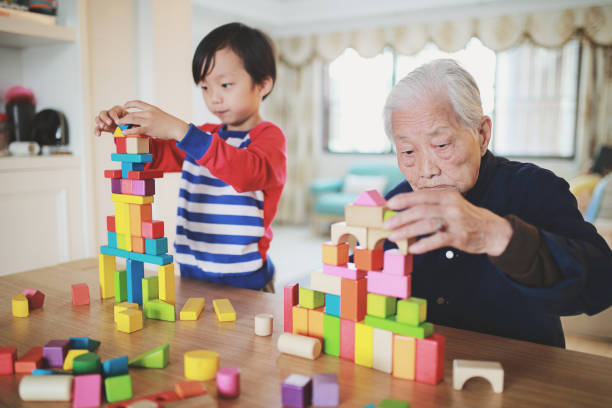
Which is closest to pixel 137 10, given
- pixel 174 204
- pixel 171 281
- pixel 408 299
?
pixel 174 204

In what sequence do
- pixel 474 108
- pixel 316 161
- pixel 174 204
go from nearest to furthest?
pixel 474 108 < pixel 174 204 < pixel 316 161

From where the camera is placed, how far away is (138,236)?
1126 millimetres

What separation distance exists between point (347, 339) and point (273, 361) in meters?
0.14

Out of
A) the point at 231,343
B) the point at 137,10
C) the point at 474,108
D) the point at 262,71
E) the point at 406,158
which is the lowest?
the point at 231,343

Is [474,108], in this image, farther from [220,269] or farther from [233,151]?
[220,269]

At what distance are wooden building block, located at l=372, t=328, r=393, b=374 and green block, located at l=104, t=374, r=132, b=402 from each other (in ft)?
1.31

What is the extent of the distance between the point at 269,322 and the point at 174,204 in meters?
2.00

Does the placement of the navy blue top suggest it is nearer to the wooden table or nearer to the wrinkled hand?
the wooden table

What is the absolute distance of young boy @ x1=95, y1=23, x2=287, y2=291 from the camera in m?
1.42

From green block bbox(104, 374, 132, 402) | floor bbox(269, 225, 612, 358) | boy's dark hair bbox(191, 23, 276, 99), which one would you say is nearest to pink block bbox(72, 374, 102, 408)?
green block bbox(104, 374, 132, 402)

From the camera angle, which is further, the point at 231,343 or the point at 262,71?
the point at 262,71

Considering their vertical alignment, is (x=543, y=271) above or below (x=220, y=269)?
above

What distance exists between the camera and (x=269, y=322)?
98 cm

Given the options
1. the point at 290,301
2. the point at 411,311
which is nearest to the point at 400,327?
the point at 411,311
